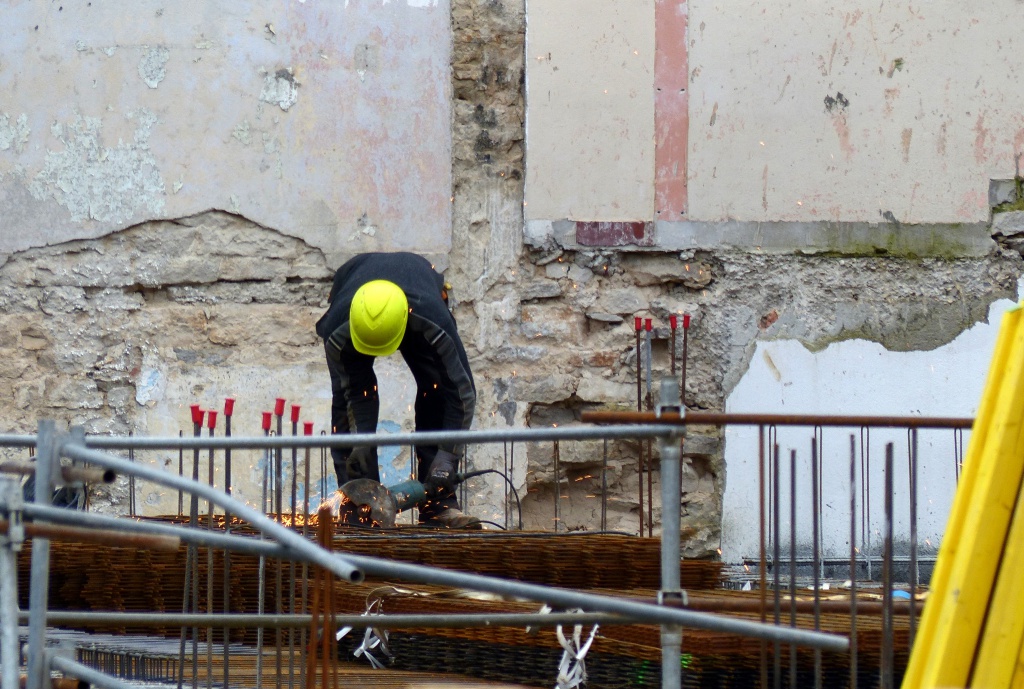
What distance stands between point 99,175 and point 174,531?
5.10m

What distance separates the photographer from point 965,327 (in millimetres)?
7395

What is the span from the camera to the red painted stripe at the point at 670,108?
737 cm

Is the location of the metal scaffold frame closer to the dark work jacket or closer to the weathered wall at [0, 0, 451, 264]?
the dark work jacket

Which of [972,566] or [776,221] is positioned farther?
[776,221]

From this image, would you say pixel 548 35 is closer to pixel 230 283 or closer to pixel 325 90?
pixel 325 90

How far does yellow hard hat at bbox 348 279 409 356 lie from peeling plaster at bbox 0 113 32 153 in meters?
Answer: 2.63

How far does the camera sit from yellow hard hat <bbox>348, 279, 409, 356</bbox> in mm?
5715

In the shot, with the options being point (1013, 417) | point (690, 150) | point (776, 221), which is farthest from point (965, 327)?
point (1013, 417)

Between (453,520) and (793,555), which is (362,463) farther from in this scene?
(793,555)

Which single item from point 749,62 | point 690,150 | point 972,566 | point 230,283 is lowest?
point 972,566

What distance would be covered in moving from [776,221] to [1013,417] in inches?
187

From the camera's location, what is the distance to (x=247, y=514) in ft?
8.38

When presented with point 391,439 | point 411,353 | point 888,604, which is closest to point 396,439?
point 391,439

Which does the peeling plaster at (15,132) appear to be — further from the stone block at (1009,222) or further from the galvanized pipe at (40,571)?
the stone block at (1009,222)
